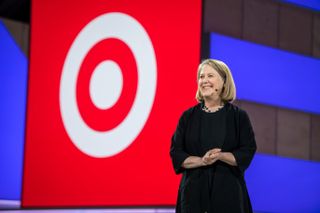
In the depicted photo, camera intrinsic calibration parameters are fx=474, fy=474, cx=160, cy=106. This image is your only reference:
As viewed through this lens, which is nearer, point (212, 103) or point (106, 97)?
point (212, 103)

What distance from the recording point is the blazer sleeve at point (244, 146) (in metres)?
1.84

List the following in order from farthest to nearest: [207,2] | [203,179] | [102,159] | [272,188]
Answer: [272,188]
[207,2]
[102,159]
[203,179]

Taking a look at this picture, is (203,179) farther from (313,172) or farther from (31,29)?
(313,172)

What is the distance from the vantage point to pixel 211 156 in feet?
5.83

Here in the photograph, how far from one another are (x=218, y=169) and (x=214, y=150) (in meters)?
0.10

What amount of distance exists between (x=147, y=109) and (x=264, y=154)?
1.30 meters

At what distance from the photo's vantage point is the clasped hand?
178 cm

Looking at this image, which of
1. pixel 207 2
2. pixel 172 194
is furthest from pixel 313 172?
pixel 207 2

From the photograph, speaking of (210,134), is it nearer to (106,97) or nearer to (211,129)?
(211,129)

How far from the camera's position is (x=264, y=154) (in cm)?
430

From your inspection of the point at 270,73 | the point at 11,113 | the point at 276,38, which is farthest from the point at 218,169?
the point at 276,38

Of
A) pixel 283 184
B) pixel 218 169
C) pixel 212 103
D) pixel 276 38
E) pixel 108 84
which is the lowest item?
pixel 283 184

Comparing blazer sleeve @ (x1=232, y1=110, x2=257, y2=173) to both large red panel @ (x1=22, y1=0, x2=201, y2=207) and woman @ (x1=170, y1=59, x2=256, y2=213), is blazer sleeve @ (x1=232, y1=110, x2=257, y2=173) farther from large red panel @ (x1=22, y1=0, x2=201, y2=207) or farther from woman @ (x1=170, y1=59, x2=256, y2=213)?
large red panel @ (x1=22, y1=0, x2=201, y2=207)

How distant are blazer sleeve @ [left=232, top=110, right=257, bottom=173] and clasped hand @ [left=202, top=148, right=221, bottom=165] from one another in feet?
0.28
